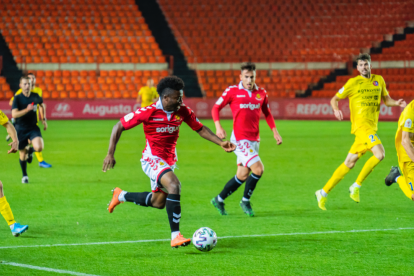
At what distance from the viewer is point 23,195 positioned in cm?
883

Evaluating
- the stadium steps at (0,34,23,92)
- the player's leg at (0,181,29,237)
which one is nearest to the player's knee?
the player's leg at (0,181,29,237)

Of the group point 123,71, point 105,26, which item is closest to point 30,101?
point 123,71

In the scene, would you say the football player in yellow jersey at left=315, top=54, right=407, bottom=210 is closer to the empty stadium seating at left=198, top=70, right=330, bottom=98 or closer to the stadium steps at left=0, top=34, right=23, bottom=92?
the empty stadium seating at left=198, top=70, right=330, bottom=98

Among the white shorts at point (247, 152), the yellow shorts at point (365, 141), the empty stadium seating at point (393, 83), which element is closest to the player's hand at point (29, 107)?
the white shorts at point (247, 152)

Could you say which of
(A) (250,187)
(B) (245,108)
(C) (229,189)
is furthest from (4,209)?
(B) (245,108)

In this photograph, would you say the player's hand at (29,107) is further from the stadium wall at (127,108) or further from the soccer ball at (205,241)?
the stadium wall at (127,108)

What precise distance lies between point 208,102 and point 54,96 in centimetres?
824

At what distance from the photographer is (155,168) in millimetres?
A: 5910

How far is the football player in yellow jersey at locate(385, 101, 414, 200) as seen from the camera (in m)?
6.04

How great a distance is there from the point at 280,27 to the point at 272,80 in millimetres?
4659

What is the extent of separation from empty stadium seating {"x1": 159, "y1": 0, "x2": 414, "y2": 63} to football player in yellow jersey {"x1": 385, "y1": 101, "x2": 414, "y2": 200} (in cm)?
2502

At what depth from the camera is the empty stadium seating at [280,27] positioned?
32.7 metres

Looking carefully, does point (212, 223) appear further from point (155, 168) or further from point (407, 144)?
point (407, 144)

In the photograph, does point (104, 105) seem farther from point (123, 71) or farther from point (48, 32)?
point (48, 32)
